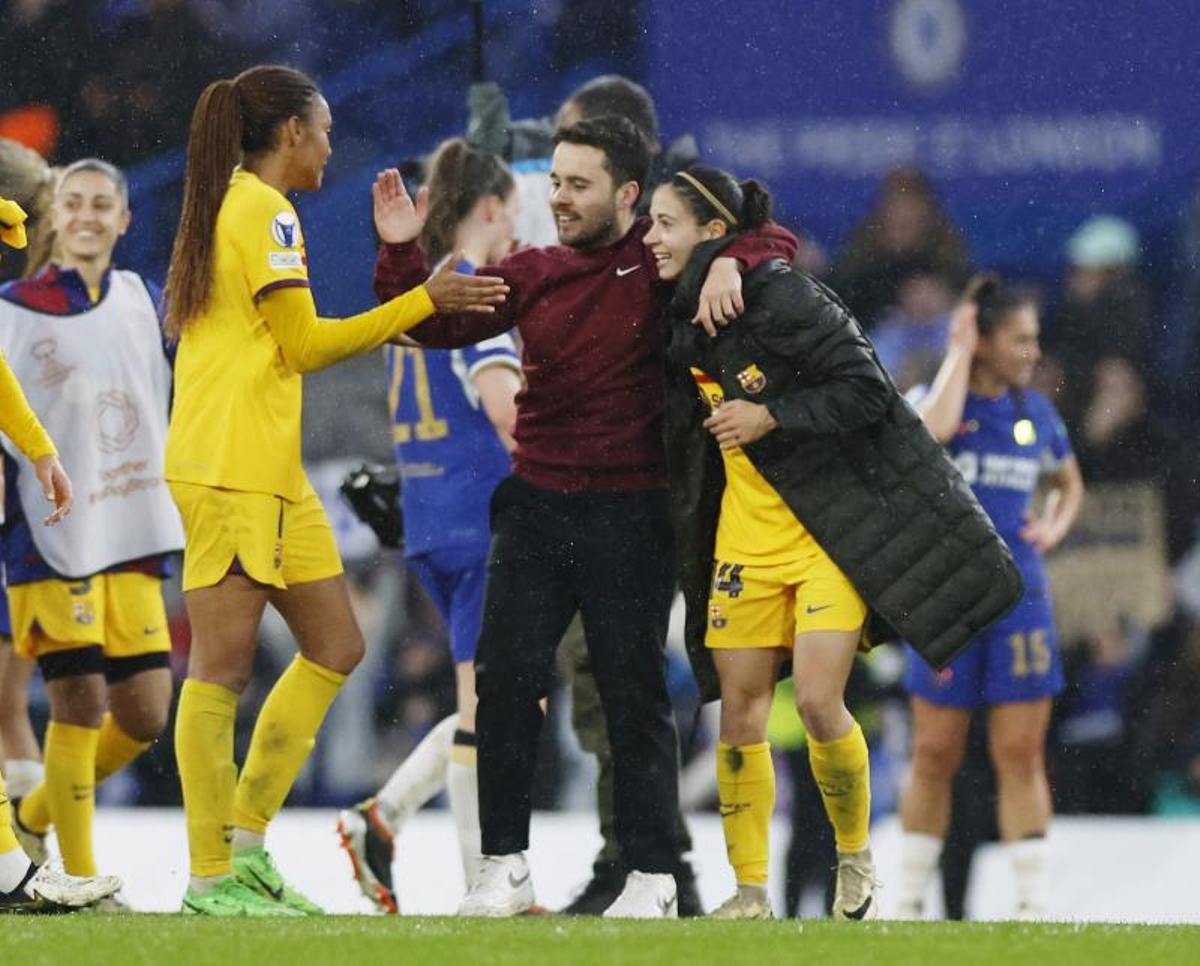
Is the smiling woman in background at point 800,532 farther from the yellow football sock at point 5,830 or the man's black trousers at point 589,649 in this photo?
the yellow football sock at point 5,830

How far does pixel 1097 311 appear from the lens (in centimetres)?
768

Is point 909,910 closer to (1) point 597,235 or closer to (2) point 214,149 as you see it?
(1) point 597,235

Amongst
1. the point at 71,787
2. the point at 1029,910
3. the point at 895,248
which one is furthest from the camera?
the point at 895,248

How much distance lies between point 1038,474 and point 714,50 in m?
1.64

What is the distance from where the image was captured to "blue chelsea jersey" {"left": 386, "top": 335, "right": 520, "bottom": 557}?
20.0 feet

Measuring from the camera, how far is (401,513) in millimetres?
6445

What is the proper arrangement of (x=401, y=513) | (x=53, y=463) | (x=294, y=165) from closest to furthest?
(x=53, y=463), (x=294, y=165), (x=401, y=513)

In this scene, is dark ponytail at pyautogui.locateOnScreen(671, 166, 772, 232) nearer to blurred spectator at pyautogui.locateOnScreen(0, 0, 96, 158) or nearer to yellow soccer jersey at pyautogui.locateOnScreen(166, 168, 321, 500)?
yellow soccer jersey at pyautogui.locateOnScreen(166, 168, 321, 500)

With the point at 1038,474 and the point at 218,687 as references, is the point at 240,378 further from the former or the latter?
the point at 1038,474

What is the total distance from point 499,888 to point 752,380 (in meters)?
1.05

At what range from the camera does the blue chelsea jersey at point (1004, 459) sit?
676cm

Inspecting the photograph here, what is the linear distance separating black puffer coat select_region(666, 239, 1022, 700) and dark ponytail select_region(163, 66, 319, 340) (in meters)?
0.85

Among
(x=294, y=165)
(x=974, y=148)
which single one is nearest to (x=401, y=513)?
(x=294, y=165)

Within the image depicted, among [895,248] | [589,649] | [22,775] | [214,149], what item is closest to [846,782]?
[589,649]
